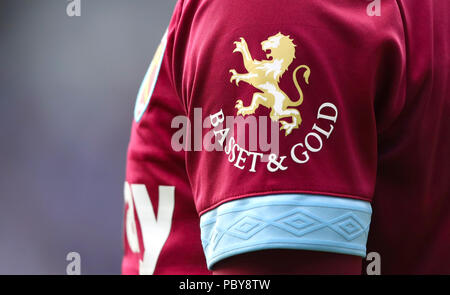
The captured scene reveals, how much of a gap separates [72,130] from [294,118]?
6.84 feet

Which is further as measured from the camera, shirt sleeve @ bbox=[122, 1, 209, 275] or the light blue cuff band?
shirt sleeve @ bbox=[122, 1, 209, 275]

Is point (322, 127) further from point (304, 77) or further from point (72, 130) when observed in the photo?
point (72, 130)

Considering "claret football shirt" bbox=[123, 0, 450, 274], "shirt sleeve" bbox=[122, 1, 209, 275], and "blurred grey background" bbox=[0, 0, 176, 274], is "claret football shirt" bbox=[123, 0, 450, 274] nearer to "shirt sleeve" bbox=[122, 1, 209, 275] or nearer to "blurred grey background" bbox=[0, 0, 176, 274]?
"shirt sleeve" bbox=[122, 1, 209, 275]

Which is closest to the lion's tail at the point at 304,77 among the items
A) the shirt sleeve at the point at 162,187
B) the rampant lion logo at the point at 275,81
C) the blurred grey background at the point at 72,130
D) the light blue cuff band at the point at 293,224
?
the rampant lion logo at the point at 275,81

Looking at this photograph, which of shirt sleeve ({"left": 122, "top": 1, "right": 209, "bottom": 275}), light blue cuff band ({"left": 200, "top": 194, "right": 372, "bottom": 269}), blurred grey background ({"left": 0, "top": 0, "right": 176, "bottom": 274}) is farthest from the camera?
blurred grey background ({"left": 0, "top": 0, "right": 176, "bottom": 274})

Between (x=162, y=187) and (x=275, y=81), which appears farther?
(x=162, y=187)

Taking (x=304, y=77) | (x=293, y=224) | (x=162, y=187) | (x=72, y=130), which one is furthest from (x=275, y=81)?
(x=72, y=130)

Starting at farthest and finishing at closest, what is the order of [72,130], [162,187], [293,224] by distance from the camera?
[72,130] < [162,187] < [293,224]

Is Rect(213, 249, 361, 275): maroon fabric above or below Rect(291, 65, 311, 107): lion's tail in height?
below

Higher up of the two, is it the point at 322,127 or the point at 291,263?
the point at 322,127

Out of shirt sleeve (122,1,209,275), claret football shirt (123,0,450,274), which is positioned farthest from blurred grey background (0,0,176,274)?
claret football shirt (123,0,450,274)

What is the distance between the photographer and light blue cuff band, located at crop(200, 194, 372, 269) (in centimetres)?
65

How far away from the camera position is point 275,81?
2.20ft

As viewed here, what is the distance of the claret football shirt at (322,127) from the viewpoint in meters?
0.66
